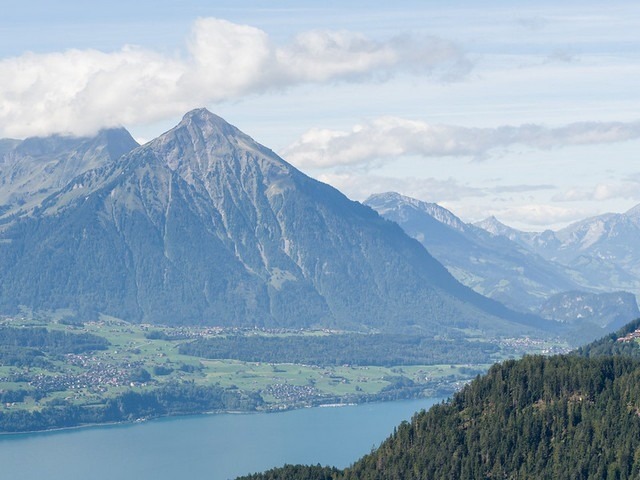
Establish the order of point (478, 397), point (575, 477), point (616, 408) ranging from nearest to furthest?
point (575, 477), point (616, 408), point (478, 397)

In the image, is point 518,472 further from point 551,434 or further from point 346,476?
point 346,476

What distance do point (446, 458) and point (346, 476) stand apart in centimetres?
1410

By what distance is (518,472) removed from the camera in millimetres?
168625

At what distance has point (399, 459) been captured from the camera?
181000 mm

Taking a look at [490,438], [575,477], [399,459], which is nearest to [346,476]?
[399,459]

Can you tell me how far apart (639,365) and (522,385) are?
16.7 m

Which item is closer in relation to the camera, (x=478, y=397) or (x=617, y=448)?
(x=617, y=448)

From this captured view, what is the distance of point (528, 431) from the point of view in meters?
173

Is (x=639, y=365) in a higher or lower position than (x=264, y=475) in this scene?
higher

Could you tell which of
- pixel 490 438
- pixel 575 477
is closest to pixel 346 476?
pixel 490 438

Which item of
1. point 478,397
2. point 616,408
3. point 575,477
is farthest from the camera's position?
point 478,397

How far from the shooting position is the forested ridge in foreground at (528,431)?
167 meters

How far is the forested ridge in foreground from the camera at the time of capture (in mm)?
167000

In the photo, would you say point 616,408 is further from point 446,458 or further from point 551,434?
point 446,458
